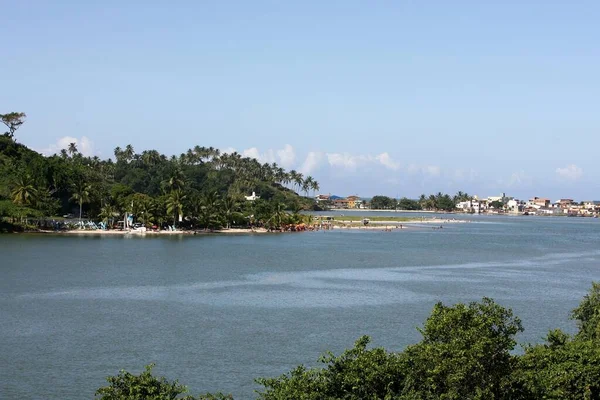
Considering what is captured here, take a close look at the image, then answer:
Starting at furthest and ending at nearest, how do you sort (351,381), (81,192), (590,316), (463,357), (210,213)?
(210,213)
(81,192)
(590,316)
(351,381)
(463,357)

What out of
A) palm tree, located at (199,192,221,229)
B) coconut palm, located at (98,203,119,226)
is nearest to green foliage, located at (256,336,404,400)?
coconut palm, located at (98,203,119,226)

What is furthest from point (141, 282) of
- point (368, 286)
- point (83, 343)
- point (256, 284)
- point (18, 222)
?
point (18, 222)

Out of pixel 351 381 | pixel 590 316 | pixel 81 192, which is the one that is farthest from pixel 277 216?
pixel 351 381

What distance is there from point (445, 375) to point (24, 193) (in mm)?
95492

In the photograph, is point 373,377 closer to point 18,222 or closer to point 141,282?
point 141,282

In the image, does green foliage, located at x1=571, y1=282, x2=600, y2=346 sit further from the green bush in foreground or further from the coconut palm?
the coconut palm

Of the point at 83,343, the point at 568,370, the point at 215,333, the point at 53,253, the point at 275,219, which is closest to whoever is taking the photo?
the point at 568,370

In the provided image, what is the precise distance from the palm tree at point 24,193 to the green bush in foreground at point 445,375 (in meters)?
90.9

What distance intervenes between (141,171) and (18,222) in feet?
305

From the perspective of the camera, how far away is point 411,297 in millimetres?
53000

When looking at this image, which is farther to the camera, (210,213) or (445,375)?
(210,213)

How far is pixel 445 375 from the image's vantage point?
19.8 metres

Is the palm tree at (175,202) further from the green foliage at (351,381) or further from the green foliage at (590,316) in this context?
the green foliage at (351,381)

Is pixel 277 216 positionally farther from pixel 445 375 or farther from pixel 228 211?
pixel 445 375
